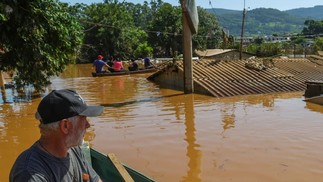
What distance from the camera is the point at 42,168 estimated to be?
2.28 meters

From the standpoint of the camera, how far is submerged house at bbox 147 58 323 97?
15.7 m

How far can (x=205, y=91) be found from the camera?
15.2m

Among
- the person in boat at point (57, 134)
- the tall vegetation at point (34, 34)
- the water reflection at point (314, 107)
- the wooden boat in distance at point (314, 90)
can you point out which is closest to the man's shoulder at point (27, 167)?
the person in boat at point (57, 134)

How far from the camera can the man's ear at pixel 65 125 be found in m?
2.41

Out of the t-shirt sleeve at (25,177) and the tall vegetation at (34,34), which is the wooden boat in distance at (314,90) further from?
the t-shirt sleeve at (25,177)

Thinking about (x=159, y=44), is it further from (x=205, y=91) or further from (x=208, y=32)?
(x=205, y=91)

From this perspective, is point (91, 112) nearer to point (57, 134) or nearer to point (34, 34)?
point (57, 134)

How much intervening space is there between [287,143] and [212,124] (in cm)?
249

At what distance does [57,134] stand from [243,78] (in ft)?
49.2

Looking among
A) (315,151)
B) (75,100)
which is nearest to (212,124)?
(315,151)

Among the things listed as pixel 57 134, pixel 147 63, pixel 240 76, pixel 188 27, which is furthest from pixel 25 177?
pixel 147 63

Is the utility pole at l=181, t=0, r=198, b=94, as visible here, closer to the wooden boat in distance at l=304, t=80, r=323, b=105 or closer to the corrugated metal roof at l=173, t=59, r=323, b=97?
the corrugated metal roof at l=173, t=59, r=323, b=97

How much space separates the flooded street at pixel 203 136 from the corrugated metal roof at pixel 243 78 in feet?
2.91

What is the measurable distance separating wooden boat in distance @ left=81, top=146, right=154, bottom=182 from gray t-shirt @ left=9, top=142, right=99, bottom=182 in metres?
1.57
